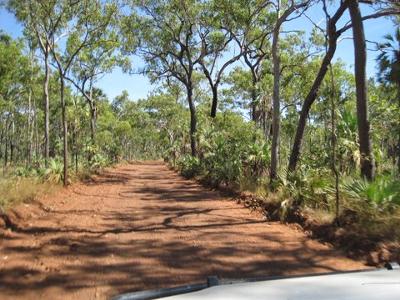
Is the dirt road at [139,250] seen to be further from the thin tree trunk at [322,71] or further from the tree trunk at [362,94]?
the thin tree trunk at [322,71]

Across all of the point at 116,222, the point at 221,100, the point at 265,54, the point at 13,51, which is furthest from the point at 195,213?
the point at 221,100

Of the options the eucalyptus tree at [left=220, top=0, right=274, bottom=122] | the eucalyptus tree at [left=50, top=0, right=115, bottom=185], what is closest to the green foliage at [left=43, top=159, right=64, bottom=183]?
the eucalyptus tree at [left=50, top=0, right=115, bottom=185]

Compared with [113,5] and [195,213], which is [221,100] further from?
[195,213]

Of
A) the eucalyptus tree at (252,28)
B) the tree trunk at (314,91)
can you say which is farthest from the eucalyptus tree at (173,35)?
the tree trunk at (314,91)

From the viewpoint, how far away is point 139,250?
8.44m

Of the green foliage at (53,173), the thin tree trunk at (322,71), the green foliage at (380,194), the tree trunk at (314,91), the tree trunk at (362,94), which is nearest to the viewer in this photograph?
the green foliage at (380,194)

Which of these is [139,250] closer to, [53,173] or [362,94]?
[362,94]

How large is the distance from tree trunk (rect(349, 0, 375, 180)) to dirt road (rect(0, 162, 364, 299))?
121 inches

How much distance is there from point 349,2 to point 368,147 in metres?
3.93

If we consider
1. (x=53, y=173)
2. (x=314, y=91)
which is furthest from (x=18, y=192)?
(x=314, y=91)

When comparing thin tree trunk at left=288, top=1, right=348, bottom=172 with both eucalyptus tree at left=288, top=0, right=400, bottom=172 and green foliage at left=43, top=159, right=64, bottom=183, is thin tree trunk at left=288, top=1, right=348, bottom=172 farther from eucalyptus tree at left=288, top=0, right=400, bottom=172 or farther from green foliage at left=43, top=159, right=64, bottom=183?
green foliage at left=43, top=159, right=64, bottom=183

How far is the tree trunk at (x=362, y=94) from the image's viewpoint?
41.0 ft

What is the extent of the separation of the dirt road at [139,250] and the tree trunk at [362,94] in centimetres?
306

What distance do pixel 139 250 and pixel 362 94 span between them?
7.41 m
